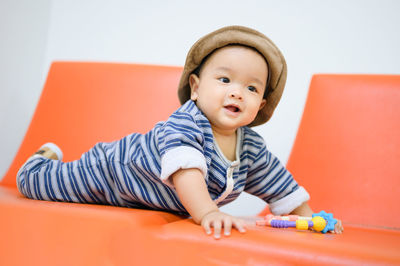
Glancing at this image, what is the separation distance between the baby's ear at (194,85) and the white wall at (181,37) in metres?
0.69

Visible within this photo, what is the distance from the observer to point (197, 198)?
2.45 ft

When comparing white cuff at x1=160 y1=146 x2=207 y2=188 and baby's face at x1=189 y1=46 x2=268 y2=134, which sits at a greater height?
baby's face at x1=189 y1=46 x2=268 y2=134

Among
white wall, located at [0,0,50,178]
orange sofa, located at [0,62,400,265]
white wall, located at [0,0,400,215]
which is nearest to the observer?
orange sofa, located at [0,62,400,265]

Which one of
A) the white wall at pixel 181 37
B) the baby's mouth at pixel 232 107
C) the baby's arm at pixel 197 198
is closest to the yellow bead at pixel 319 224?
the baby's arm at pixel 197 198

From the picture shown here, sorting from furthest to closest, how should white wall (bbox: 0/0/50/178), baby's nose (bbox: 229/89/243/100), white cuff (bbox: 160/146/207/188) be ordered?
white wall (bbox: 0/0/50/178), baby's nose (bbox: 229/89/243/100), white cuff (bbox: 160/146/207/188)

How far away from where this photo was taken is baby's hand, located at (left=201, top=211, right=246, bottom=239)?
643mm

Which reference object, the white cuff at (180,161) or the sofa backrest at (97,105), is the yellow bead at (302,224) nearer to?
the white cuff at (180,161)

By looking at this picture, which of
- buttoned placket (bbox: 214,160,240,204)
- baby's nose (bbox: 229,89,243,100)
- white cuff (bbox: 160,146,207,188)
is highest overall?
baby's nose (bbox: 229,89,243,100)

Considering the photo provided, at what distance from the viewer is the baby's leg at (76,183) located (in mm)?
963

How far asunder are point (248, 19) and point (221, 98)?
0.87m

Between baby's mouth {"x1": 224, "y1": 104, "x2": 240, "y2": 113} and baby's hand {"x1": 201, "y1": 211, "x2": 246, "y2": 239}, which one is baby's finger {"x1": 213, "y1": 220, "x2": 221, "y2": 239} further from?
baby's mouth {"x1": 224, "y1": 104, "x2": 240, "y2": 113}

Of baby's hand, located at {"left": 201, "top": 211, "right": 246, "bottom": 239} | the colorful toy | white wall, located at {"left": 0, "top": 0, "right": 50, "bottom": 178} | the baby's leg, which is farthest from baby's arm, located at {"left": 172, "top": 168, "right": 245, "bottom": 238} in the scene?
white wall, located at {"left": 0, "top": 0, "right": 50, "bottom": 178}

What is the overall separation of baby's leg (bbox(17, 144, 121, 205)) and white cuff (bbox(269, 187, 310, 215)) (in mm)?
381

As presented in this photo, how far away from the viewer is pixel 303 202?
104cm
